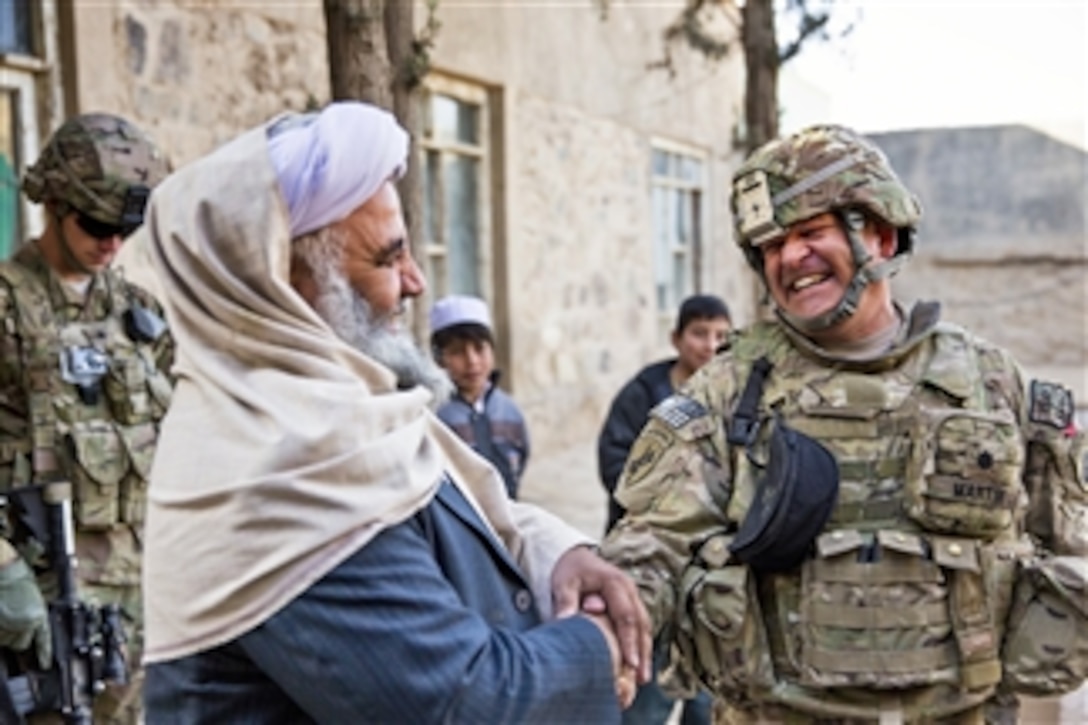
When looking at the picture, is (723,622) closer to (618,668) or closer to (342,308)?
(618,668)

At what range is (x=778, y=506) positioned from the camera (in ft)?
7.72

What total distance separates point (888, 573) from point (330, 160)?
1428mm

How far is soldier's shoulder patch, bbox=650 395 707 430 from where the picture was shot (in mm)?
2537

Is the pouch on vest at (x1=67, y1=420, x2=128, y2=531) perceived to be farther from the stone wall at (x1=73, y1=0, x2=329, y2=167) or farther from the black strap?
the stone wall at (x1=73, y1=0, x2=329, y2=167)

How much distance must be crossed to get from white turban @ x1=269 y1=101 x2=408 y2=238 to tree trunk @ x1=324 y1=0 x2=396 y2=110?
2.43 meters

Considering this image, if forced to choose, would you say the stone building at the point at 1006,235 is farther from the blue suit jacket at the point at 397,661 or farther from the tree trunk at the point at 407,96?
the blue suit jacket at the point at 397,661

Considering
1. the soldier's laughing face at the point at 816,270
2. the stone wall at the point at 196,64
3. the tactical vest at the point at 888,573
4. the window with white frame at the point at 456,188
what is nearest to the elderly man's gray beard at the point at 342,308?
→ the tactical vest at the point at 888,573

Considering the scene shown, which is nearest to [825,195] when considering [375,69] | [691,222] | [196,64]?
[375,69]

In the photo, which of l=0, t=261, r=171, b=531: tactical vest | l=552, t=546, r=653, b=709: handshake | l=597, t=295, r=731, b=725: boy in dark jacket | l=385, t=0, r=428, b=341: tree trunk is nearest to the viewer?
l=552, t=546, r=653, b=709: handshake

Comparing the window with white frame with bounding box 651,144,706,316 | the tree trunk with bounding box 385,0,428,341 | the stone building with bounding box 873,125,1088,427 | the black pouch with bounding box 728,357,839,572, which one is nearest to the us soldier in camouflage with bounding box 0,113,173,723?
the tree trunk with bounding box 385,0,428,341

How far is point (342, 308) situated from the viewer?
1.59 meters

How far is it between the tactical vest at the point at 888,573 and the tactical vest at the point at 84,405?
205 centimetres

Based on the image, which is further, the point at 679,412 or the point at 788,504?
the point at 679,412

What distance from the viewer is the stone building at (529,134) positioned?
5691mm
